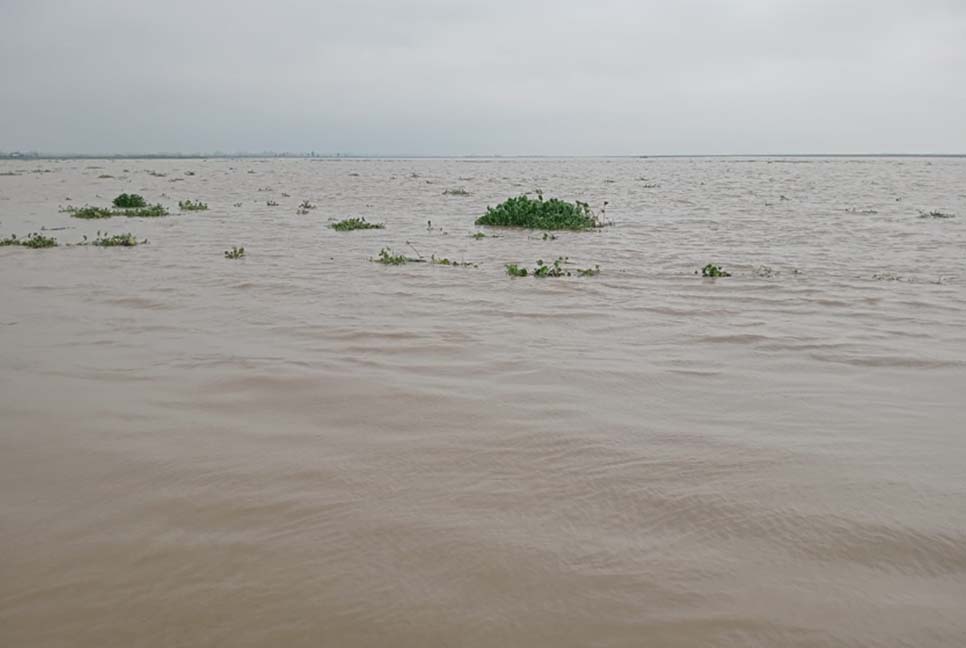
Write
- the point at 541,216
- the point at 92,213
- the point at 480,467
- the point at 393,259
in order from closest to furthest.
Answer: the point at 480,467, the point at 393,259, the point at 541,216, the point at 92,213

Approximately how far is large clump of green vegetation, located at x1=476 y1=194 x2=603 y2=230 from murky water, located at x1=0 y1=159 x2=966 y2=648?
7627mm

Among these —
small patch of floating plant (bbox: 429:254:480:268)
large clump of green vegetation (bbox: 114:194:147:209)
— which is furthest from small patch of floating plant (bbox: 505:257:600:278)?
large clump of green vegetation (bbox: 114:194:147:209)

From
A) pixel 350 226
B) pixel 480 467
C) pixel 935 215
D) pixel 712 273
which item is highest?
pixel 935 215

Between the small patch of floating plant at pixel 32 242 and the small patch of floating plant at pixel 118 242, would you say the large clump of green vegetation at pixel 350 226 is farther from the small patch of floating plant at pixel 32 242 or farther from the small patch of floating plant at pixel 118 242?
the small patch of floating plant at pixel 32 242

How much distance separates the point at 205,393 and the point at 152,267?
6.19m

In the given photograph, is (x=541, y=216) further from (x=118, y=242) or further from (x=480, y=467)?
(x=480, y=467)

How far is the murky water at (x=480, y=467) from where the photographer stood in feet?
8.11

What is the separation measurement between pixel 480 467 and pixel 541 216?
13200 mm

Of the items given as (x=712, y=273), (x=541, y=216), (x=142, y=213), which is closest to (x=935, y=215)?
(x=541, y=216)

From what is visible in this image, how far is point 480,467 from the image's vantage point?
363cm

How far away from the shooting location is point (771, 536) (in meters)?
2.97

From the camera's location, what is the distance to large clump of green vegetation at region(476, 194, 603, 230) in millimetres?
15883

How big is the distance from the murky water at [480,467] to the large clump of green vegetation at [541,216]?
7627 millimetres

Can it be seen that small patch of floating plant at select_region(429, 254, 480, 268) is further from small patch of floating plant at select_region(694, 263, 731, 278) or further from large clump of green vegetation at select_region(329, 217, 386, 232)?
large clump of green vegetation at select_region(329, 217, 386, 232)
